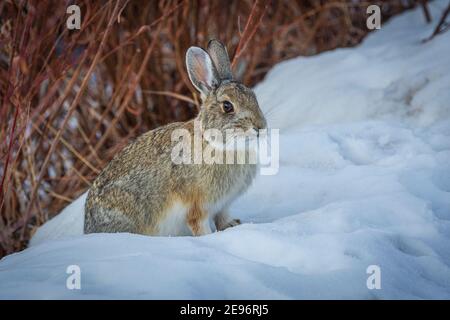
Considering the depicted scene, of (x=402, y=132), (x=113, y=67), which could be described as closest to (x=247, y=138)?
(x=402, y=132)

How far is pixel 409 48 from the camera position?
5.02 meters

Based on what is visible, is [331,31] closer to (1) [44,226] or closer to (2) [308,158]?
(2) [308,158]

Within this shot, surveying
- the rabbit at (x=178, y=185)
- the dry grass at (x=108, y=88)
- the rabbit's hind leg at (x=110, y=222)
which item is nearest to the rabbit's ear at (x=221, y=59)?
the rabbit at (x=178, y=185)

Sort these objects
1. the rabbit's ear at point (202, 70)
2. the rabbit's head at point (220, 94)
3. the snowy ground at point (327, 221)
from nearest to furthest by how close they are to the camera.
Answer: the snowy ground at point (327, 221)
the rabbit's head at point (220, 94)
the rabbit's ear at point (202, 70)

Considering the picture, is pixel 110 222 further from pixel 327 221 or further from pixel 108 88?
pixel 108 88

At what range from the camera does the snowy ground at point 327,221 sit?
7.20 feet

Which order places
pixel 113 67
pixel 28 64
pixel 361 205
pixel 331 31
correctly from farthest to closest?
pixel 331 31
pixel 113 67
pixel 28 64
pixel 361 205

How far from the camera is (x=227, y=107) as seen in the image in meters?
3.20

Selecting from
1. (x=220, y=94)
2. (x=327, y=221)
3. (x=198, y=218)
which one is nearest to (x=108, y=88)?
(x=220, y=94)

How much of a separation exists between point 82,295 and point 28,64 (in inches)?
83.8

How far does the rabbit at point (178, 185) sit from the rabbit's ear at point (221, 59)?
124 mm

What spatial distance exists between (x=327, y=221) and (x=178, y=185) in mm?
801

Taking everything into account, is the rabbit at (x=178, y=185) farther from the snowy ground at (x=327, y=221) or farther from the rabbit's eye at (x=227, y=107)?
the snowy ground at (x=327, y=221)

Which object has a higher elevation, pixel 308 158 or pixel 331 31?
pixel 331 31
